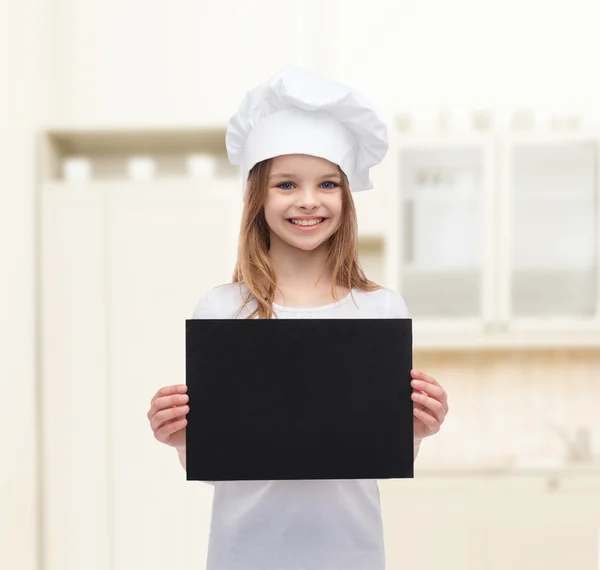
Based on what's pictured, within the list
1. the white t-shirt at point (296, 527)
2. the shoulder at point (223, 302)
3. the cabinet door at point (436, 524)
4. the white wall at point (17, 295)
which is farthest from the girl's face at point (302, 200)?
the cabinet door at point (436, 524)

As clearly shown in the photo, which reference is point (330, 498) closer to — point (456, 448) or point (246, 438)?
point (246, 438)

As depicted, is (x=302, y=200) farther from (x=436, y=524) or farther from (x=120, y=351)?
(x=436, y=524)

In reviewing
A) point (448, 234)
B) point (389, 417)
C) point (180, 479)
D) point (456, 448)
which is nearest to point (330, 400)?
point (389, 417)

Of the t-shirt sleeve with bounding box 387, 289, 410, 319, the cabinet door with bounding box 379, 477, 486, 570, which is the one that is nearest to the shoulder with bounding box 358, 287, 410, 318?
the t-shirt sleeve with bounding box 387, 289, 410, 319

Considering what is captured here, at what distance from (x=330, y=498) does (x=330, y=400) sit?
0.52 ft

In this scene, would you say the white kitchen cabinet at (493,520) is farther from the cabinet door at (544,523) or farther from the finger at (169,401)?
the finger at (169,401)

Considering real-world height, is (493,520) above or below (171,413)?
below

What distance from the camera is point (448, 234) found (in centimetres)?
284

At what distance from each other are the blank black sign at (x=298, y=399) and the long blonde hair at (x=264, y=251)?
0.39ft

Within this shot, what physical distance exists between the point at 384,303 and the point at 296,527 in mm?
351

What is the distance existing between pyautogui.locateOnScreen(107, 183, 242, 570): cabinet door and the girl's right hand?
62.6 inches

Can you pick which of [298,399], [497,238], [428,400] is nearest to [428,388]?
[428,400]

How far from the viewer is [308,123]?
3.73ft

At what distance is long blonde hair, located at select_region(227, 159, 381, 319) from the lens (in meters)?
1.15
